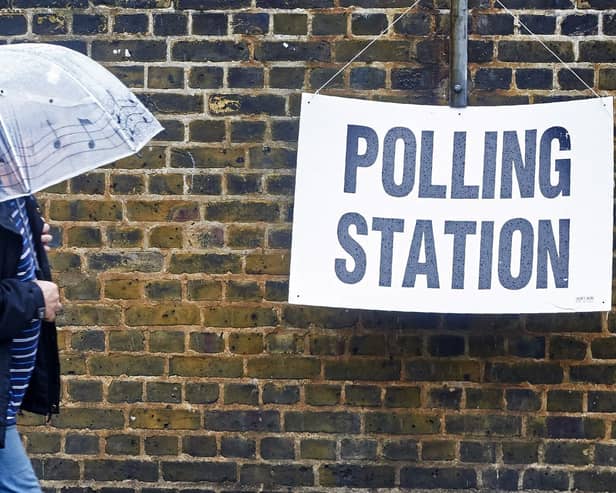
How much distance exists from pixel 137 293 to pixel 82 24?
1.04 metres

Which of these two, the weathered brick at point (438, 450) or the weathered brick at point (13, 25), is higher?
the weathered brick at point (13, 25)

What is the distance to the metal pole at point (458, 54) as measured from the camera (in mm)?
3975

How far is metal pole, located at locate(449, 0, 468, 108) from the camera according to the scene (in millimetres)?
3975

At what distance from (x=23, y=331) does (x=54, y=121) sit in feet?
1.97

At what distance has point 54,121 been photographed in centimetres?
307

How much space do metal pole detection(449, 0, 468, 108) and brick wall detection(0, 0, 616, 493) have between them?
9 cm

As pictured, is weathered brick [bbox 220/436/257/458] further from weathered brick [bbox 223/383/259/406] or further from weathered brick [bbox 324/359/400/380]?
weathered brick [bbox 324/359/400/380]

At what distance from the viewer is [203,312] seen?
4.16 metres

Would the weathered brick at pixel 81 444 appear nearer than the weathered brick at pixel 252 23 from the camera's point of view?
No

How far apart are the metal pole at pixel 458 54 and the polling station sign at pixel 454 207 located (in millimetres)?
53

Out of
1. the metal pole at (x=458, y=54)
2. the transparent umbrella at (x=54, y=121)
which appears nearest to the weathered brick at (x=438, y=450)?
the metal pole at (x=458, y=54)

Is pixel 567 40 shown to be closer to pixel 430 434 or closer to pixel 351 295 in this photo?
pixel 351 295

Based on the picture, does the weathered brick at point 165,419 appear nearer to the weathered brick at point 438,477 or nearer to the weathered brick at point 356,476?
the weathered brick at point 356,476

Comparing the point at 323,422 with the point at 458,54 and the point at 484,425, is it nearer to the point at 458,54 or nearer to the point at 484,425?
the point at 484,425
